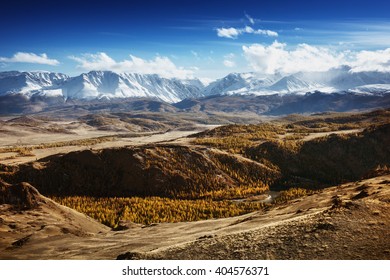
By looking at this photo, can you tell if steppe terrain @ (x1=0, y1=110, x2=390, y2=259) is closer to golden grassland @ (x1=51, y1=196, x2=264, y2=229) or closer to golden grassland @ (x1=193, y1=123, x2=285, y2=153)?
golden grassland @ (x1=51, y1=196, x2=264, y2=229)

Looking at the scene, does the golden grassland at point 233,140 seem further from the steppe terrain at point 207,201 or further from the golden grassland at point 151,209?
the golden grassland at point 151,209

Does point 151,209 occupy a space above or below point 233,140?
below

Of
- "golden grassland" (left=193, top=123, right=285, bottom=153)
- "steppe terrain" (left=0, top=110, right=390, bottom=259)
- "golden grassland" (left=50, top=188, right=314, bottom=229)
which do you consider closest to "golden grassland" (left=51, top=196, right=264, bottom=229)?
"golden grassland" (left=50, top=188, right=314, bottom=229)

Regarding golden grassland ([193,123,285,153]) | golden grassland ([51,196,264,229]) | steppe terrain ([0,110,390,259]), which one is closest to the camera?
steppe terrain ([0,110,390,259])

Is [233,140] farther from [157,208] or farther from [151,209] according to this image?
[151,209]

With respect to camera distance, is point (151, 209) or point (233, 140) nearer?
point (151, 209)

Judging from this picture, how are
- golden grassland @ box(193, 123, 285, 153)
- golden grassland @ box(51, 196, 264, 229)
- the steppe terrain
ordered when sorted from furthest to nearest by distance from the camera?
golden grassland @ box(193, 123, 285, 153) → golden grassland @ box(51, 196, 264, 229) → the steppe terrain

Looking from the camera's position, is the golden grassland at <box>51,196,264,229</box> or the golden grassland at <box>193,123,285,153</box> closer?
the golden grassland at <box>51,196,264,229</box>

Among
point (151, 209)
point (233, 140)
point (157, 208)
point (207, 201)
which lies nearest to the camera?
point (151, 209)

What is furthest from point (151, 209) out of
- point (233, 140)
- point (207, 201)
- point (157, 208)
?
point (233, 140)

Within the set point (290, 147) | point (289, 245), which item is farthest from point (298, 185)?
point (289, 245)
